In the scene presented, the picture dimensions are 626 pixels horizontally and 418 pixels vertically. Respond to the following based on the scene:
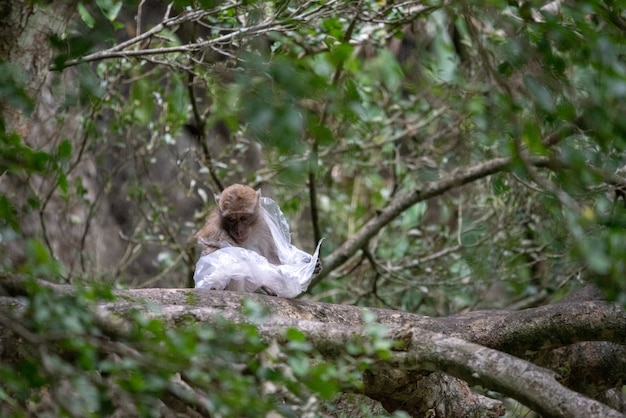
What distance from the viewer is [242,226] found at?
6141mm

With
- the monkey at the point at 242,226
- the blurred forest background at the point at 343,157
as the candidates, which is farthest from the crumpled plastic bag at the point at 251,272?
the blurred forest background at the point at 343,157

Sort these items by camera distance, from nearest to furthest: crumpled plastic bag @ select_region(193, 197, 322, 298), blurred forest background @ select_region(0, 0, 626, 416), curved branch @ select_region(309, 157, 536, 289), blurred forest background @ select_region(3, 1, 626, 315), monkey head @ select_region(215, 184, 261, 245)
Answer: blurred forest background @ select_region(0, 0, 626, 416) < crumpled plastic bag @ select_region(193, 197, 322, 298) < blurred forest background @ select_region(3, 1, 626, 315) < monkey head @ select_region(215, 184, 261, 245) < curved branch @ select_region(309, 157, 536, 289)

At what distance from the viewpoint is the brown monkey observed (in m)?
6.11

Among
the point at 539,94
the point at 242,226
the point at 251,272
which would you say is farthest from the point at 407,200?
the point at 539,94

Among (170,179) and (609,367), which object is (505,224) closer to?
(609,367)

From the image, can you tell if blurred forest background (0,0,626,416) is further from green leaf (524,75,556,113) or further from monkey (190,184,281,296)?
monkey (190,184,281,296)

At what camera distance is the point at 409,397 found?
4848 mm

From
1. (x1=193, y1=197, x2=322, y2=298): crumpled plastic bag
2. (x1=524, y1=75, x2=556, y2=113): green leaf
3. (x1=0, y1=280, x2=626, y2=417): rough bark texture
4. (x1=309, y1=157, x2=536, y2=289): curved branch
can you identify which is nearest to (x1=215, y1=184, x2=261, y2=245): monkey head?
(x1=193, y1=197, x2=322, y2=298): crumpled plastic bag

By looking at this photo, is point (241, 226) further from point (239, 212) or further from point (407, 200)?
point (407, 200)

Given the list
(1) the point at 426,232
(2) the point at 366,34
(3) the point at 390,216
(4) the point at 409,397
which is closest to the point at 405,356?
(4) the point at 409,397

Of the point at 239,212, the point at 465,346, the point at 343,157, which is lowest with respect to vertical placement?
the point at 343,157

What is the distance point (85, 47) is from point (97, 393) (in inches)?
62.5

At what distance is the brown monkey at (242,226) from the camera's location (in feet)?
20.1

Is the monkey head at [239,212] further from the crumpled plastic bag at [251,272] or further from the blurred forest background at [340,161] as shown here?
the crumpled plastic bag at [251,272]
